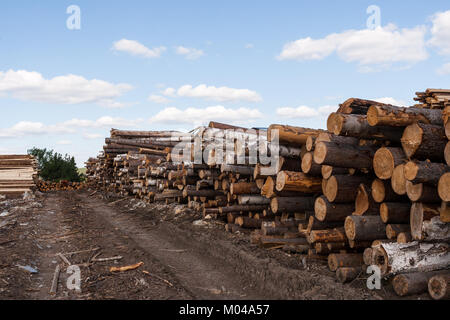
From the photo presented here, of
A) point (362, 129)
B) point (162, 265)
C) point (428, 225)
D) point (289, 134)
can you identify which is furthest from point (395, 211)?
point (162, 265)

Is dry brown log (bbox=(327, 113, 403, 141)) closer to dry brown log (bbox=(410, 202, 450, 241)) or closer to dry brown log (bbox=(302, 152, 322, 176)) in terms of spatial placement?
dry brown log (bbox=(302, 152, 322, 176))

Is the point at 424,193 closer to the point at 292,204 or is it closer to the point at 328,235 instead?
the point at 328,235

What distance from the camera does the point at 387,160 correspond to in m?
4.90

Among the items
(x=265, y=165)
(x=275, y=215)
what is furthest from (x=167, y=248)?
(x=265, y=165)

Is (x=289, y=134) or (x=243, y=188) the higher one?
(x=289, y=134)

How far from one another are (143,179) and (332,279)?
1122 centimetres

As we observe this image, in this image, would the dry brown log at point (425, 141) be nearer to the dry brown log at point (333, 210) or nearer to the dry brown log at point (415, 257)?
the dry brown log at point (415, 257)

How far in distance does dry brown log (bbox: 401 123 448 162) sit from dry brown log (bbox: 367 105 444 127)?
0.14 metres

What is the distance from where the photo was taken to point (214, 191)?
34.5 feet

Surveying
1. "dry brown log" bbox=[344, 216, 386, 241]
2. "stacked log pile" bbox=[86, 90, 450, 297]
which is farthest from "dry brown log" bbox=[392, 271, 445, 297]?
"dry brown log" bbox=[344, 216, 386, 241]

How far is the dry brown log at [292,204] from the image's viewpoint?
6.98m

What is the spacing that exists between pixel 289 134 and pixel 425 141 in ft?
7.62

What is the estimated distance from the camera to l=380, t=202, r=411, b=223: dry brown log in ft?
16.9

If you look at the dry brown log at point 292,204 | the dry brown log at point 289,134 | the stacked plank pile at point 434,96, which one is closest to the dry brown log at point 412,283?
the dry brown log at point 292,204
